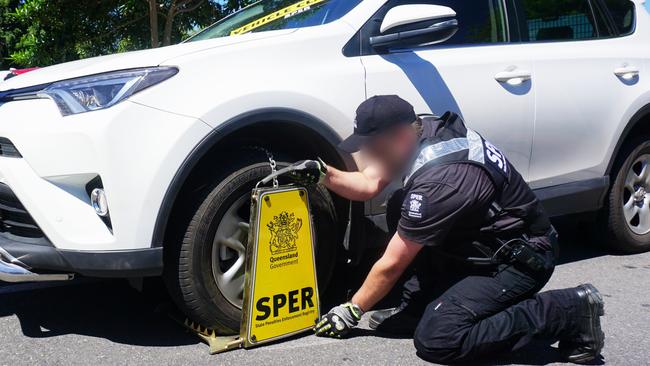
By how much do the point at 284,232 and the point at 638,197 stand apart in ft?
9.17

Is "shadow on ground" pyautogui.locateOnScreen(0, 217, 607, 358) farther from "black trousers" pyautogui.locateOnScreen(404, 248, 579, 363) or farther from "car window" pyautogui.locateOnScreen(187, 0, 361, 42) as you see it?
"car window" pyautogui.locateOnScreen(187, 0, 361, 42)

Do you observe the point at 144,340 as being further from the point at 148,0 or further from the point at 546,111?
the point at 148,0

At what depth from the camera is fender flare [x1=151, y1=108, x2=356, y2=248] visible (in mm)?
2650

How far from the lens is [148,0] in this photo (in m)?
8.32

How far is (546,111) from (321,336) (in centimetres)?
177

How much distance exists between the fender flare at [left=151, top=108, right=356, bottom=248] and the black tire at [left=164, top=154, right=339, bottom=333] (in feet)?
0.41

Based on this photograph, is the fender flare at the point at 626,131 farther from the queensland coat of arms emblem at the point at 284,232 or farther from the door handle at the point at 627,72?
the queensland coat of arms emblem at the point at 284,232

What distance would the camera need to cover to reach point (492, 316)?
2.89m

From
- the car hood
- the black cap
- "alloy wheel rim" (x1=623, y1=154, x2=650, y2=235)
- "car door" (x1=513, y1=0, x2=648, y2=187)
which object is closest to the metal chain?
the black cap

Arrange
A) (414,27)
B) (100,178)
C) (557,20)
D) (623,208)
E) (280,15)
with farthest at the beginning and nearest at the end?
(623,208)
(557,20)
(280,15)
(414,27)
(100,178)

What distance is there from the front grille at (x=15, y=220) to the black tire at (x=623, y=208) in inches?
135

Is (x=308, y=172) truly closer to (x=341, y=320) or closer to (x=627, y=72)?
(x=341, y=320)

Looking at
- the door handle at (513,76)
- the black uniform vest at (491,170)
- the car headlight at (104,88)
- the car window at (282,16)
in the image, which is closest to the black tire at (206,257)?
the car headlight at (104,88)

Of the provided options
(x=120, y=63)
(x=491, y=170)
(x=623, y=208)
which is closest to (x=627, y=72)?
(x=623, y=208)
